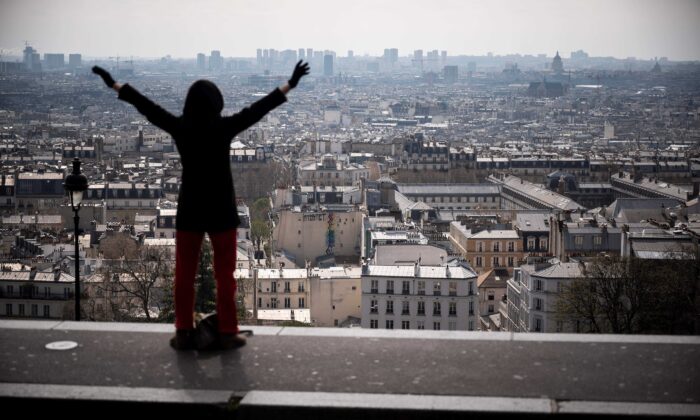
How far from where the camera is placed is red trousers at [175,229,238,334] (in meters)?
7.91

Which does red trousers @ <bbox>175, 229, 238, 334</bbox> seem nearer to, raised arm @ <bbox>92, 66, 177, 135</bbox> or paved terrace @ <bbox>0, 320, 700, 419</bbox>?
paved terrace @ <bbox>0, 320, 700, 419</bbox>

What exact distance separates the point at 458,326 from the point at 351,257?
56.7ft

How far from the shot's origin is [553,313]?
31.1 metres

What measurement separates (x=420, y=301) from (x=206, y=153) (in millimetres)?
24934

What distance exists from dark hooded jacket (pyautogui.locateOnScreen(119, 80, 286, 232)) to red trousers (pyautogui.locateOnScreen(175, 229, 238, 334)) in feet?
0.19

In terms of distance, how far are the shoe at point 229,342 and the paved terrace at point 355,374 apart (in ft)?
0.21

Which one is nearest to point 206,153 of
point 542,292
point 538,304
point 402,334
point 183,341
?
point 183,341

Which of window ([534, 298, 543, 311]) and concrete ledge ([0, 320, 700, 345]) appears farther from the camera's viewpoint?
window ([534, 298, 543, 311])

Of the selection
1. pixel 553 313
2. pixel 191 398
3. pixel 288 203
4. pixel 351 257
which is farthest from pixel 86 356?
pixel 288 203

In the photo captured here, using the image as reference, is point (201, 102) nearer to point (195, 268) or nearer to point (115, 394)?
point (195, 268)

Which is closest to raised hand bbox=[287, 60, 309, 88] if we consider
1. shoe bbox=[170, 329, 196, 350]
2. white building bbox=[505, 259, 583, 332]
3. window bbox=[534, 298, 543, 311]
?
shoe bbox=[170, 329, 196, 350]

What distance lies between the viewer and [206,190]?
7.92m

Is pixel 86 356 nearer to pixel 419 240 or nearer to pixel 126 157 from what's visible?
pixel 419 240

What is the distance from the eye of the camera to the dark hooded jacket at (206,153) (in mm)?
7895
